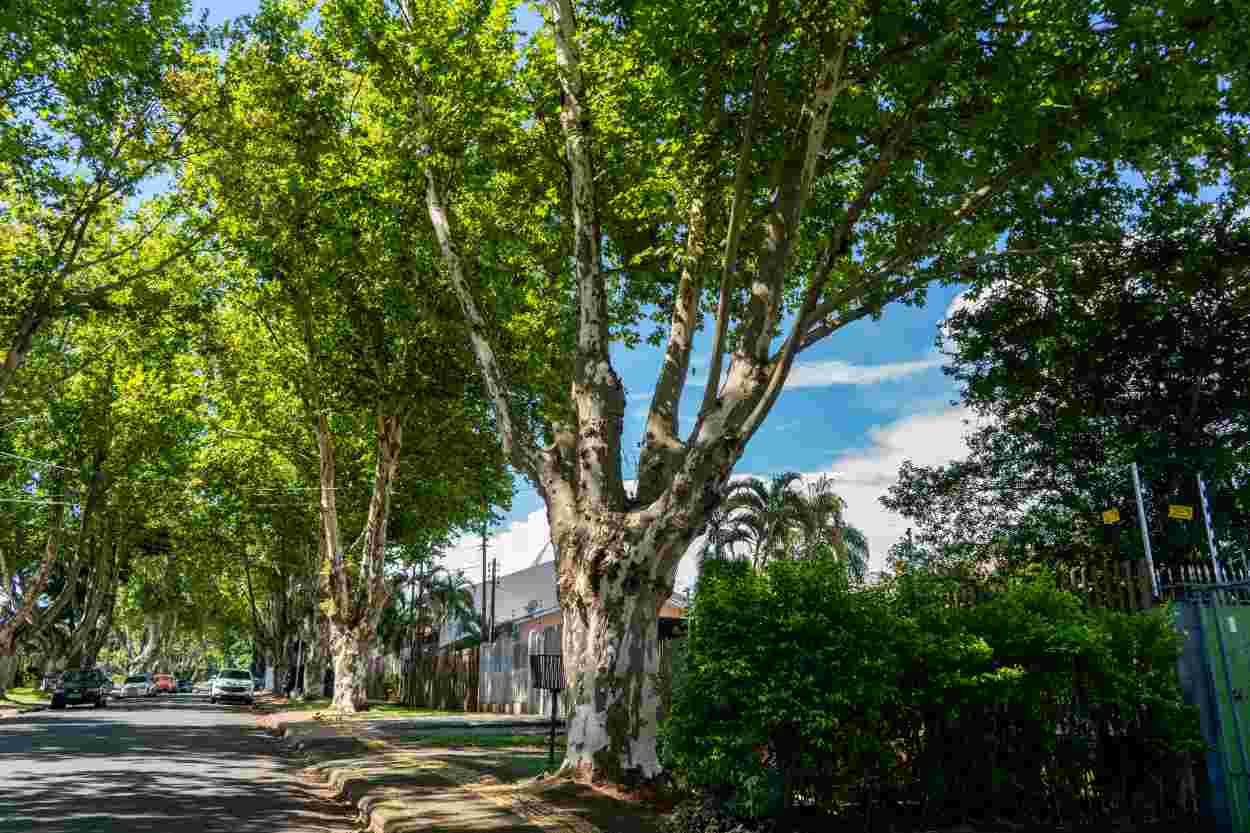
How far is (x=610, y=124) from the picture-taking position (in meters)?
12.2

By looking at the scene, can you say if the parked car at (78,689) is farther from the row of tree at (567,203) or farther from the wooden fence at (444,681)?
the row of tree at (567,203)

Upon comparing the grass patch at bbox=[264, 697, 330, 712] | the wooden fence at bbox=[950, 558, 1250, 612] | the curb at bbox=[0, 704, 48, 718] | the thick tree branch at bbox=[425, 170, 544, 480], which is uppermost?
the thick tree branch at bbox=[425, 170, 544, 480]

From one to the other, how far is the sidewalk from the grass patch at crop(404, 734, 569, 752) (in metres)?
0.09

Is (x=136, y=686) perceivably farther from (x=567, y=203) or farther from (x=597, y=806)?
(x=597, y=806)

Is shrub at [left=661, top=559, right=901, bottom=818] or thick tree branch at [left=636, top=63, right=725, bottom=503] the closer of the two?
shrub at [left=661, top=559, right=901, bottom=818]

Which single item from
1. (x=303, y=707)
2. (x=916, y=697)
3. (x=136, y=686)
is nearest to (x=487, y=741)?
(x=916, y=697)

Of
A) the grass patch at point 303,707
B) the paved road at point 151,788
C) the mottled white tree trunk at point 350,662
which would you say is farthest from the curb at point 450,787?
the grass patch at point 303,707

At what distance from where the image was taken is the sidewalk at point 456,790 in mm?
7809

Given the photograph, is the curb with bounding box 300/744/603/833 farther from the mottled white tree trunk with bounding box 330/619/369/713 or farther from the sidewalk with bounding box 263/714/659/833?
the mottled white tree trunk with bounding box 330/619/369/713

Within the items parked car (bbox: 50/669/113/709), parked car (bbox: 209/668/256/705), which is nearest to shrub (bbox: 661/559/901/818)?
parked car (bbox: 50/669/113/709)

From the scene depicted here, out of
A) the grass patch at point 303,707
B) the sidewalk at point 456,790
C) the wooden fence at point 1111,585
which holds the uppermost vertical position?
the wooden fence at point 1111,585

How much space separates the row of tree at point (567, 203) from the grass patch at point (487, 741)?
604cm

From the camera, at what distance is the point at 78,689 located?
37.4 metres

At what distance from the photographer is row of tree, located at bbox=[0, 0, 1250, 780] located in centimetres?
952
